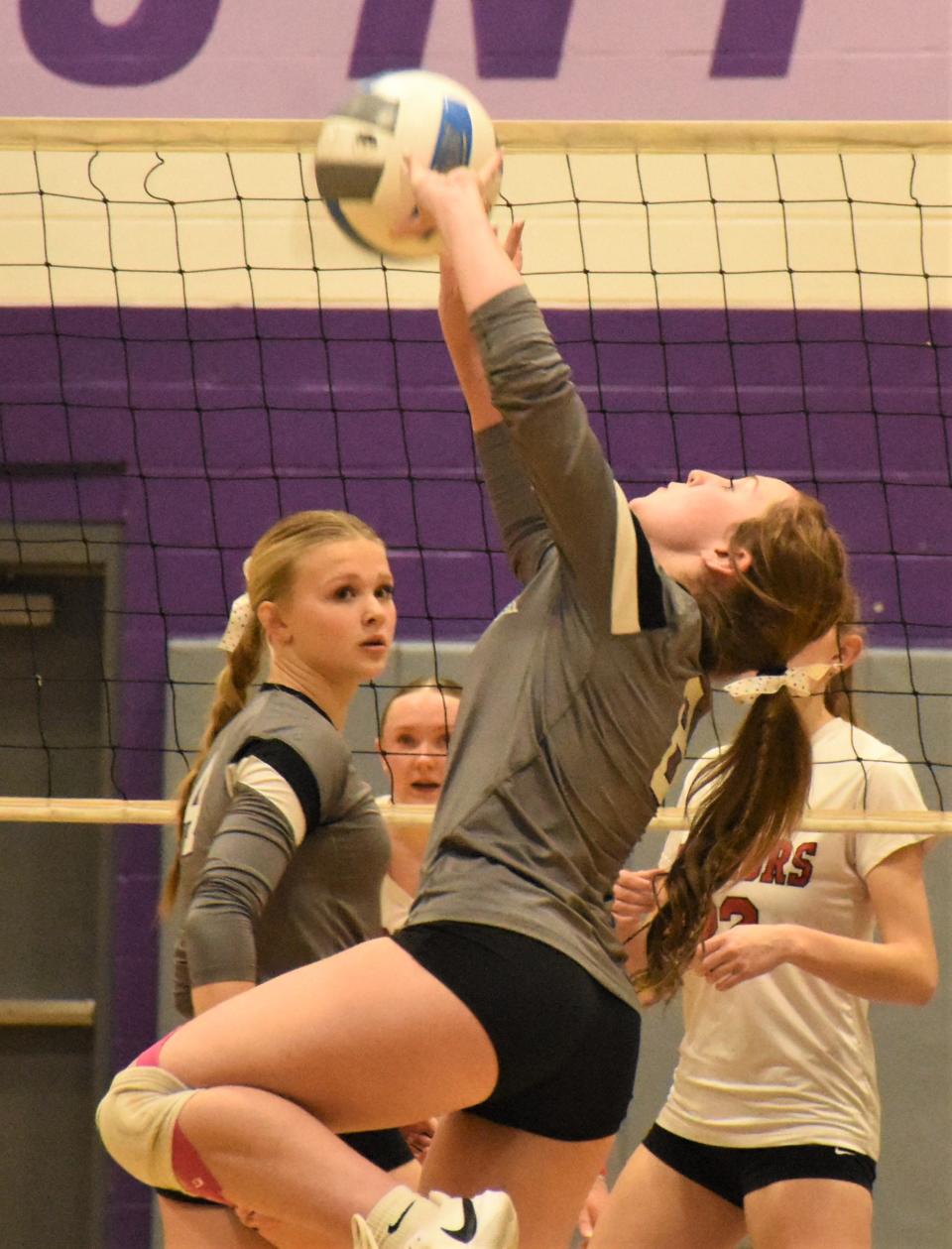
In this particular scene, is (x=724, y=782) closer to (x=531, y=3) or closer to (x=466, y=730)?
(x=466, y=730)

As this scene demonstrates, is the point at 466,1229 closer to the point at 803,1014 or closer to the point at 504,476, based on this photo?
the point at 504,476

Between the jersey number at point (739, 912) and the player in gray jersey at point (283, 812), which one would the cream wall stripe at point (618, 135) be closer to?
the player in gray jersey at point (283, 812)

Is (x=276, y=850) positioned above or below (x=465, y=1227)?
above

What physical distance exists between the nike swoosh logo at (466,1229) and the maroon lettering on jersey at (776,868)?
1492 millimetres

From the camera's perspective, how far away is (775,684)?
2.38 m

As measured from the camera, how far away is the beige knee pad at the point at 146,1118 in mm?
1982

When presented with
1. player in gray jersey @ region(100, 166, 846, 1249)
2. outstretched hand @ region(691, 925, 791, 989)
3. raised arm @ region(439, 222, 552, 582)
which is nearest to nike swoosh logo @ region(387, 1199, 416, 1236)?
player in gray jersey @ region(100, 166, 846, 1249)

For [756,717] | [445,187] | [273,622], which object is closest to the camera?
[445,187]

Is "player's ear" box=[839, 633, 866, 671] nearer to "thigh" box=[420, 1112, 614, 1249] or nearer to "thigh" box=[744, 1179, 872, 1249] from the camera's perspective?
"thigh" box=[744, 1179, 872, 1249]

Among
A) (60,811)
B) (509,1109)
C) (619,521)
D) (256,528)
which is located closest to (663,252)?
(256,528)

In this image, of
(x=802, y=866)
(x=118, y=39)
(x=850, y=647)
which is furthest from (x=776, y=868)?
(x=118, y=39)

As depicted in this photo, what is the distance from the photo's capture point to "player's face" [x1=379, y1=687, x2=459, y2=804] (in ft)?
12.7

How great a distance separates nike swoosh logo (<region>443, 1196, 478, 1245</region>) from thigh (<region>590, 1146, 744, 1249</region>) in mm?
1418

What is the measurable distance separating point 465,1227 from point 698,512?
98cm
